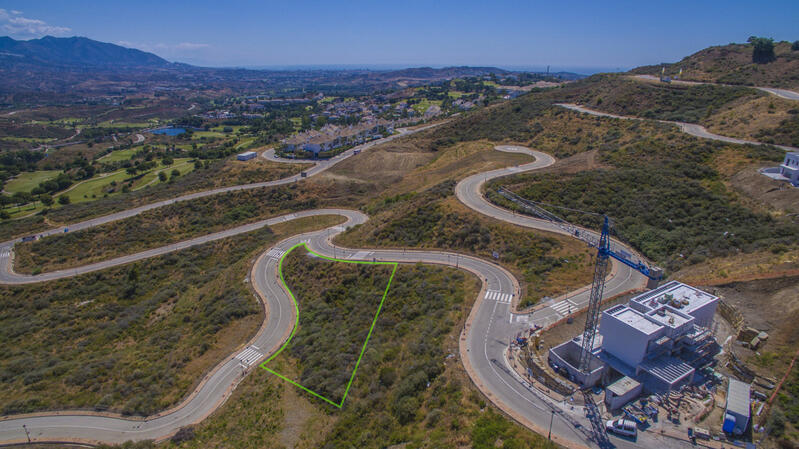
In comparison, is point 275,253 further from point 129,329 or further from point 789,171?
point 789,171

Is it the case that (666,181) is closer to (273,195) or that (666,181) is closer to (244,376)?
(244,376)

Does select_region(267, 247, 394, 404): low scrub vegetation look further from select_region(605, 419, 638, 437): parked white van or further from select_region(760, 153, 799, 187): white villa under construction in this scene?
select_region(760, 153, 799, 187): white villa under construction

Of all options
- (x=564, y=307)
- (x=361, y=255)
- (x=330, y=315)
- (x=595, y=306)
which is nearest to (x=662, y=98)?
(x=564, y=307)

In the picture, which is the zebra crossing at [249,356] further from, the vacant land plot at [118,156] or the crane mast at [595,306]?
the vacant land plot at [118,156]

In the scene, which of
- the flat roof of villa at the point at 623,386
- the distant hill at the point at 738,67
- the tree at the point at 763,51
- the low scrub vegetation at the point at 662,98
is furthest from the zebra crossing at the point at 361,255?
the tree at the point at 763,51

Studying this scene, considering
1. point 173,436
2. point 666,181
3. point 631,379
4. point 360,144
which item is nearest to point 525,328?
point 631,379

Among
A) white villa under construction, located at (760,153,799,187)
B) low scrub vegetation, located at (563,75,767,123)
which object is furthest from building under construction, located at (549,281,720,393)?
low scrub vegetation, located at (563,75,767,123)
